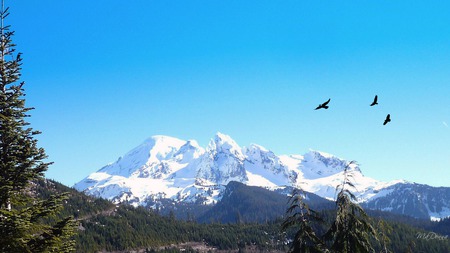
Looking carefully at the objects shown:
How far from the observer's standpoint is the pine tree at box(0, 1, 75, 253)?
22.0 m

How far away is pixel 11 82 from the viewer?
84.5 ft

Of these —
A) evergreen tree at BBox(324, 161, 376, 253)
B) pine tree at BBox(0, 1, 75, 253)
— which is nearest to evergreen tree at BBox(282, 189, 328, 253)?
evergreen tree at BBox(324, 161, 376, 253)

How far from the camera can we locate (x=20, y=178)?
24.5 m

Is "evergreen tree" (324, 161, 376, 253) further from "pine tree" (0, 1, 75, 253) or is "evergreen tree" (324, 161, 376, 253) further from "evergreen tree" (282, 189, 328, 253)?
"pine tree" (0, 1, 75, 253)

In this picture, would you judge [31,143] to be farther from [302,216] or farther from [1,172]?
[302,216]

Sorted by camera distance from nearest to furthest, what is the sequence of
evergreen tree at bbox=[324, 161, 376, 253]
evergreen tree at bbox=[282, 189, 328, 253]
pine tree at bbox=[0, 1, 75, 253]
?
pine tree at bbox=[0, 1, 75, 253] → evergreen tree at bbox=[324, 161, 376, 253] → evergreen tree at bbox=[282, 189, 328, 253]

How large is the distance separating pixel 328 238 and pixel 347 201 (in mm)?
3458

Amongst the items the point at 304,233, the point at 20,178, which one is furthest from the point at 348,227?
the point at 20,178

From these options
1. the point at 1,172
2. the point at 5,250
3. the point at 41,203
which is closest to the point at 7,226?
the point at 5,250

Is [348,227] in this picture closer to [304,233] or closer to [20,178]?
[304,233]

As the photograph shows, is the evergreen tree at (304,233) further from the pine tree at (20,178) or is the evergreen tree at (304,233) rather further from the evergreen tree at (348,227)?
the pine tree at (20,178)

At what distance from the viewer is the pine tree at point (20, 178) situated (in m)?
22.0

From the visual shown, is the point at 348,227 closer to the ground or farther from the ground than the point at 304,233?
farther from the ground

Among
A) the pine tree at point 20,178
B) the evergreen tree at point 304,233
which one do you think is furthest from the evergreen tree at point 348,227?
the pine tree at point 20,178
